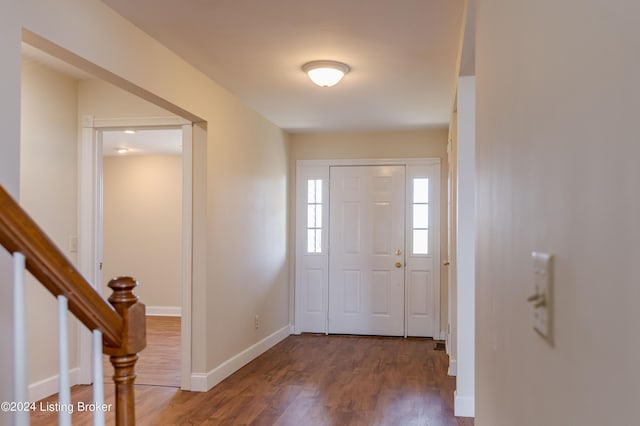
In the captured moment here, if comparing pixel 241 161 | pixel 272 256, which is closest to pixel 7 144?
pixel 241 161

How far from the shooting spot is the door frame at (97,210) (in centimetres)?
412

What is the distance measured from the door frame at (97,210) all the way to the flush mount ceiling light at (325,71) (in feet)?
3.45

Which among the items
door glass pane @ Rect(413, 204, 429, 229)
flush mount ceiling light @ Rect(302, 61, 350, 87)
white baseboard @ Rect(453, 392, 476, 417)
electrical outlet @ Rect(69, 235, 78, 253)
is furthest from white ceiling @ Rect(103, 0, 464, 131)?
white baseboard @ Rect(453, 392, 476, 417)

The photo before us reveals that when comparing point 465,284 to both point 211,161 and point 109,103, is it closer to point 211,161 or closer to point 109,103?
point 211,161

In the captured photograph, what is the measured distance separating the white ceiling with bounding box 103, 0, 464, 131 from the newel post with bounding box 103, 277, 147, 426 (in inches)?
75.3

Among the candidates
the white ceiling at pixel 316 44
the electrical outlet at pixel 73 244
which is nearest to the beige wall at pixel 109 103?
the white ceiling at pixel 316 44

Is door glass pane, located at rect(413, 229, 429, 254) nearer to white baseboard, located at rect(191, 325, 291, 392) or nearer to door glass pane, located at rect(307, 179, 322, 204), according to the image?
door glass pane, located at rect(307, 179, 322, 204)

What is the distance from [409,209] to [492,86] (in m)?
4.91

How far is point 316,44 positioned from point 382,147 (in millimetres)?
3082

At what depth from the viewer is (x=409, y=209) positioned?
623 cm

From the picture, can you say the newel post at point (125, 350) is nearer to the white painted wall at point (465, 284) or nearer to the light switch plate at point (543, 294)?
the light switch plate at point (543, 294)

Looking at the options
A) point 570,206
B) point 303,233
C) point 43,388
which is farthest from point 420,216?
point 570,206

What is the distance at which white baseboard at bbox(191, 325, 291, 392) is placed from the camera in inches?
159

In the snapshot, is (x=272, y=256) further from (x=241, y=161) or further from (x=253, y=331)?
(x=241, y=161)
